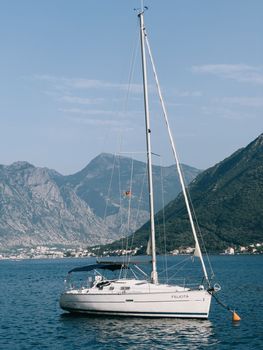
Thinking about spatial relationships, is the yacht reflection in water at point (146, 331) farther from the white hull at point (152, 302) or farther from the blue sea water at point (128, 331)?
the white hull at point (152, 302)

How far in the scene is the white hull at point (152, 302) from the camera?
4691cm

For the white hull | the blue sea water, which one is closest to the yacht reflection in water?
the blue sea water

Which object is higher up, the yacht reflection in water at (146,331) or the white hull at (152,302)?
the white hull at (152,302)

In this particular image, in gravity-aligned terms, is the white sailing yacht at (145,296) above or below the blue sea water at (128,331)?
above

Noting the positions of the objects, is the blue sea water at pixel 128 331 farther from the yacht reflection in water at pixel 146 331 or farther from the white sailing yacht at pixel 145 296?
the white sailing yacht at pixel 145 296

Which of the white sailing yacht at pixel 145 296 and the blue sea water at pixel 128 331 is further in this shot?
the white sailing yacht at pixel 145 296

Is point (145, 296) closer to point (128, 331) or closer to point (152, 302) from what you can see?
point (152, 302)

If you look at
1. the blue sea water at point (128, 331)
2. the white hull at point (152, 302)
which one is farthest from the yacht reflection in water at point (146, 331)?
the white hull at point (152, 302)

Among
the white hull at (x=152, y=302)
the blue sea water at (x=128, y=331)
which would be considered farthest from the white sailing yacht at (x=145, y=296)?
the blue sea water at (x=128, y=331)

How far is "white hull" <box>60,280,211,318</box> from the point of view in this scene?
154ft

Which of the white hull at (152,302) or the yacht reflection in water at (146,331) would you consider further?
the white hull at (152,302)

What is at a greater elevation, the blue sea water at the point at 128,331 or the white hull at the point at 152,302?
the white hull at the point at 152,302

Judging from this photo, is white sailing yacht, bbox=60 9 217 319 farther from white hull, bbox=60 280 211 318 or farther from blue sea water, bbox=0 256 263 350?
blue sea water, bbox=0 256 263 350

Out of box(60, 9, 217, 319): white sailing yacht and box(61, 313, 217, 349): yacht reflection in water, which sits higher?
box(60, 9, 217, 319): white sailing yacht
